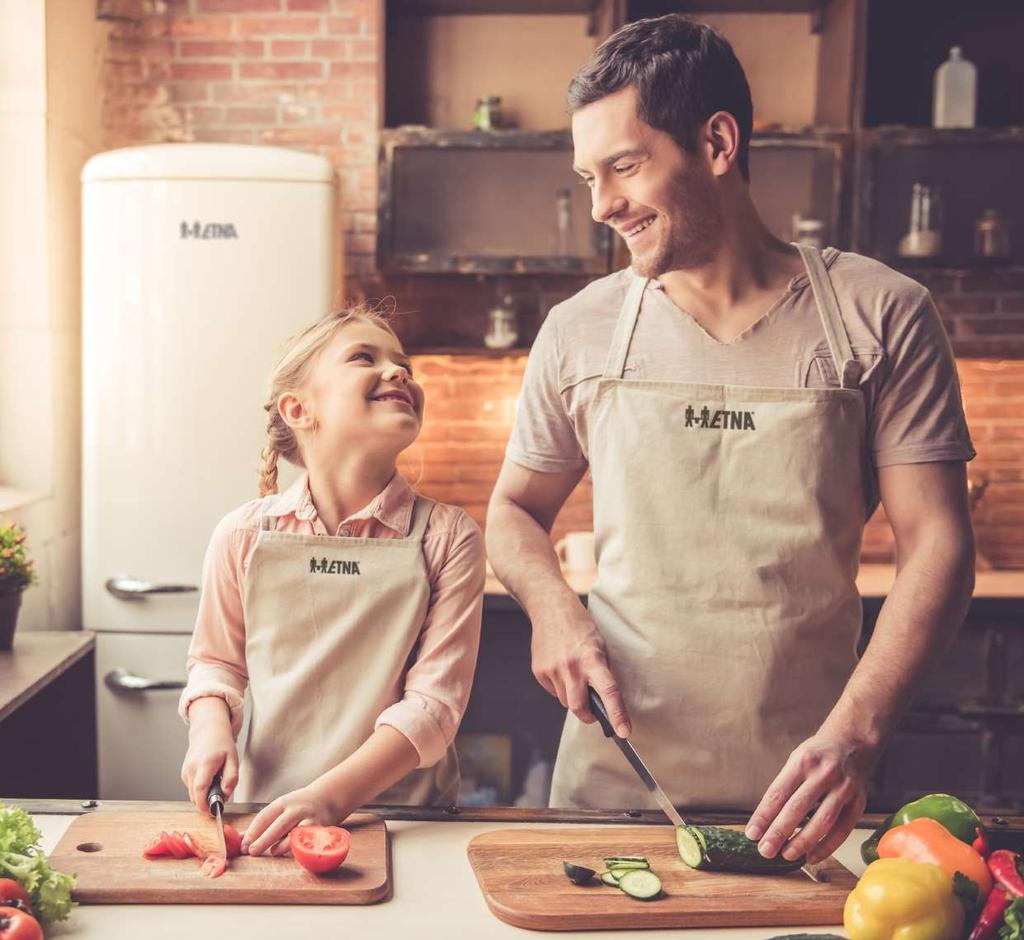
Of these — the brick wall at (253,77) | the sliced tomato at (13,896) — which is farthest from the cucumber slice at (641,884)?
the brick wall at (253,77)

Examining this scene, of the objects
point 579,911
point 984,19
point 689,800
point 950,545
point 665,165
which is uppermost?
point 984,19

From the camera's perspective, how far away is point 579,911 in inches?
42.1

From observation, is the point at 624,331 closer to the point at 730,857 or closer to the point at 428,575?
the point at 428,575

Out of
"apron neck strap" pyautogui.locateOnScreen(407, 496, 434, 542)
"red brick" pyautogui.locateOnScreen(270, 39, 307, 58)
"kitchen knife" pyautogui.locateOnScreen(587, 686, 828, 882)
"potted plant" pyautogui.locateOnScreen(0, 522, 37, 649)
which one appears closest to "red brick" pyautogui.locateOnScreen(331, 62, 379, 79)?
"red brick" pyautogui.locateOnScreen(270, 39, 307, 58)

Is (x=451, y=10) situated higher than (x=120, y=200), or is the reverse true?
(x=451, y=10)

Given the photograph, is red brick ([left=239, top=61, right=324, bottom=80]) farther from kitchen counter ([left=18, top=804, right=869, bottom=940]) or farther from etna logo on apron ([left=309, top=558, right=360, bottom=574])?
kitchen counter ([left=18, top=804, right=869, bottom=940])

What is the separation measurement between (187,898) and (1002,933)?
73 cm

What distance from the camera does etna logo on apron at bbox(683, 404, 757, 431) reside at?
1.55 m

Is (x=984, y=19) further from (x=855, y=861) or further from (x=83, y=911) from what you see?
(x=83, y=911)

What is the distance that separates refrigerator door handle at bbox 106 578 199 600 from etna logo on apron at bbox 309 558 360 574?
1661mm

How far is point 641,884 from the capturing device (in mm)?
1112

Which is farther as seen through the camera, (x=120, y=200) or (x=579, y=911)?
(x=120, y=200)

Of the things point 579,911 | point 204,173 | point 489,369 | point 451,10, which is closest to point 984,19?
point 451,10

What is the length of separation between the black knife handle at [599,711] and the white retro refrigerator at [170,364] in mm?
1825
